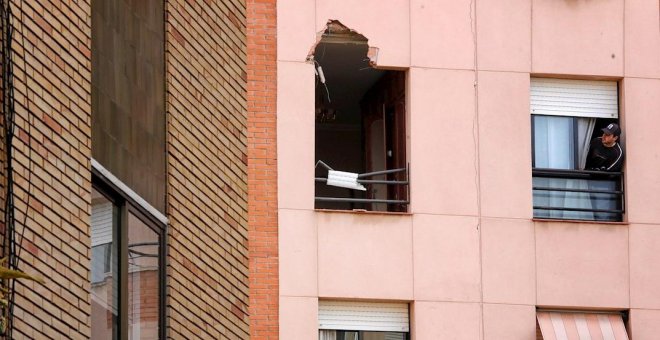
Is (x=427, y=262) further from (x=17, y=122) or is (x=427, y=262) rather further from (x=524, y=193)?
(x=17, y=122)

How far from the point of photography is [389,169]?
2803cm

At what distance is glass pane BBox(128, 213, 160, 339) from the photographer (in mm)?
13984

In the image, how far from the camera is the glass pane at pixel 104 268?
1316cm

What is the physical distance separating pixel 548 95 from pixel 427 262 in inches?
126

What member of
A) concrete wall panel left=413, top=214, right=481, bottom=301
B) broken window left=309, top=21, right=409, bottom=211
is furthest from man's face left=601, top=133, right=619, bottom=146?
broken window left=309, top=21, right=409, bottom=211

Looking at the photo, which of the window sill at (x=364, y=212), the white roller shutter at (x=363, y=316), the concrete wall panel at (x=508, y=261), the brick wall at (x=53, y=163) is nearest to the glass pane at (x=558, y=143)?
the concrete wall panel at (x=508, y=261)

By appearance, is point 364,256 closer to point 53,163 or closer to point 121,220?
point 121,220

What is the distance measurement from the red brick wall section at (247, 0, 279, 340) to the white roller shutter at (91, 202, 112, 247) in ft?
39.0

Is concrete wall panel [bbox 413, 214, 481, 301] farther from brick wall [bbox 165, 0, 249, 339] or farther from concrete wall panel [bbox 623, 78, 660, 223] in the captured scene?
brick wall [bbox 165, 0, 249, 339]

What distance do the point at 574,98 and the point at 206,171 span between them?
12826 mm

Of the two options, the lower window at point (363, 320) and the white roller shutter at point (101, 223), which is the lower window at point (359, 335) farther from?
the white roller shutter at point (101, 223)

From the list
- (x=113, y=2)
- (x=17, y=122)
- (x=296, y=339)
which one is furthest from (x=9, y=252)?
(x=296, y=339)

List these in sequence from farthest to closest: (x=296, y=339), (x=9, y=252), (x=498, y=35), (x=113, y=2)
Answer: (x=498, y=35) → (x=296, y=339) → (x=113, y=2) → (x=9, y=252)

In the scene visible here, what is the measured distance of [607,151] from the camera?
2745 cm
